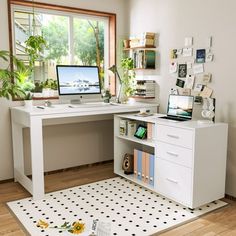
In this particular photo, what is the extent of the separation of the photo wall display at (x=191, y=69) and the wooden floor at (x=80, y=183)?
1.20m

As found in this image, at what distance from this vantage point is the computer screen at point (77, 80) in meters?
3.42

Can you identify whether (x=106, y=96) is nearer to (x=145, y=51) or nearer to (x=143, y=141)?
(x=145, y=51)

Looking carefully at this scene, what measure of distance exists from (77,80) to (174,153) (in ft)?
4.88

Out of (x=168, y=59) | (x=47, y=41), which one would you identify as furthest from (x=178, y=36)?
(x=47, y=41)

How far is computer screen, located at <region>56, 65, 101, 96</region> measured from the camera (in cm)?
342

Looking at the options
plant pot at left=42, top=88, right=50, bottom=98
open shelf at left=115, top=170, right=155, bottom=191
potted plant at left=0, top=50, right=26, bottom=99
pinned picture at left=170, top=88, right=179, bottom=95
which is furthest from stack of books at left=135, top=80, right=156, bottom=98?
potted plant at left=0, top=50, right=26, bottom=99

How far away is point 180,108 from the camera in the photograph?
3066mm

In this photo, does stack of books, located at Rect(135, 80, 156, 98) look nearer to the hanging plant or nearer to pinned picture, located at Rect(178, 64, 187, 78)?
pinned picture, located at Rect(178, 64, 187, 78)

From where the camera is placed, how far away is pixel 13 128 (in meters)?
3.34

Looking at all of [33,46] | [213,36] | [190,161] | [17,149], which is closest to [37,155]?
[17,149]

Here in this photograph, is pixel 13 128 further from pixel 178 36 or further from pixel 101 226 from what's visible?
pixel 178 36

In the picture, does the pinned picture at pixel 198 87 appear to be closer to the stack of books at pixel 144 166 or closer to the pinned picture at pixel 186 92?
the pinned picture at pixel 186 92

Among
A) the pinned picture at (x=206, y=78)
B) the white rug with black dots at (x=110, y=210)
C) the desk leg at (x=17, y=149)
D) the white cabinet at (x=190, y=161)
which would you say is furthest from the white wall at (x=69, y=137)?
the pinned picture at (x=206, y=78)

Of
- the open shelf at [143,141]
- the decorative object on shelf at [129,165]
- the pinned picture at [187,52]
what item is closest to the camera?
the open shelf at [143,141]
